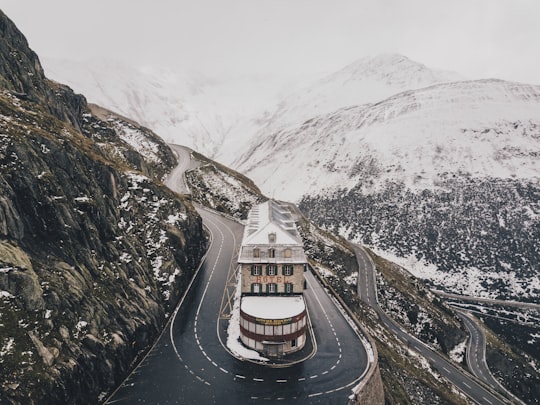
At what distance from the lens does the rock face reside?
2547 cm

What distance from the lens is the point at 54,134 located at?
133 feet

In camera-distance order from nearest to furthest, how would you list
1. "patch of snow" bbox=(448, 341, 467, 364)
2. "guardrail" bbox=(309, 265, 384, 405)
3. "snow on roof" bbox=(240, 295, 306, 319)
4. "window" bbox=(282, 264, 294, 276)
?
"guardrail" bbox=(309, 265, 384, 405) < "snow on roof" bbox=(240, 295, 306, 319) < "window" bbox=(282, 264, 294, 276) < "patch of snow" bbox=(448, 341, 467, 364)

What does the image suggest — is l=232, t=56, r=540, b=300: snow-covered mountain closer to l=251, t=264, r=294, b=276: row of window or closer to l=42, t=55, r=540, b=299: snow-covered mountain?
l=42, t=55, r=540, b=299: snow-covered mountain

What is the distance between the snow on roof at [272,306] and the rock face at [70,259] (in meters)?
10.5

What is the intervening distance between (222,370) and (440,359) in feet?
169

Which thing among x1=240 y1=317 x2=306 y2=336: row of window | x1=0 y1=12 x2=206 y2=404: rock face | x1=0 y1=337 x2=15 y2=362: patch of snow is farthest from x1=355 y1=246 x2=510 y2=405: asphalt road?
x1=0 y1=337 x2=15 y2=362: patch of snow

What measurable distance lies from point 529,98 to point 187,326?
747ft

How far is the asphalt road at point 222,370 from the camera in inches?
1233

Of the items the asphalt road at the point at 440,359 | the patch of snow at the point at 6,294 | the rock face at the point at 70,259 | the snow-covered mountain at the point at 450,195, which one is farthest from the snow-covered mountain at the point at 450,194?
the patch of snow at the point at 6,294

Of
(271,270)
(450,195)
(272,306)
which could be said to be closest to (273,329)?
(272,306)

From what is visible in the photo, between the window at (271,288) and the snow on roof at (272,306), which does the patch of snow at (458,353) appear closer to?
the snow on roof at (272,306)

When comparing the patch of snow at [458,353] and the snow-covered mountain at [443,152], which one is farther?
the snow-covered mountain at [443,152]

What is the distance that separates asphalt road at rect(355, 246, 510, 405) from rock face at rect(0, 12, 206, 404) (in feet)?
151

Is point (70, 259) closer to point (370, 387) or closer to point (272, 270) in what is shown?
point (272, 270)
